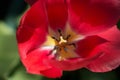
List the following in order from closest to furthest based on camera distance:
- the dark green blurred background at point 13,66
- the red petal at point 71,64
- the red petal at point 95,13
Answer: the red petal at point 71,64, the red petal at point 95,13, the dark green blurred background at point 13,66

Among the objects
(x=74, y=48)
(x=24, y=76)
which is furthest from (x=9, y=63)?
(x=74, y=48)

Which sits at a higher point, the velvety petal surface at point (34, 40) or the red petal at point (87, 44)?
the velvety petal surface at point (34, 40)

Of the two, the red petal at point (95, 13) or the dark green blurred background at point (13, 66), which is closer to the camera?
the red petal at point (95, 13)

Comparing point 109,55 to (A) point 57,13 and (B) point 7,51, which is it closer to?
(A) point 57,13

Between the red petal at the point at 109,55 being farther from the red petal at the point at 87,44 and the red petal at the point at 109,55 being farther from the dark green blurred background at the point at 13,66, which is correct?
the dark green blurred background at the point at 13,66

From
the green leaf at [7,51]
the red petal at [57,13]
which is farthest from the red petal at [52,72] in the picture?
the green leaf at [7,51]

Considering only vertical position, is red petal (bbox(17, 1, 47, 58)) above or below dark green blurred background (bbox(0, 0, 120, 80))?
above

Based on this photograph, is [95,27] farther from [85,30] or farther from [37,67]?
[37,67]

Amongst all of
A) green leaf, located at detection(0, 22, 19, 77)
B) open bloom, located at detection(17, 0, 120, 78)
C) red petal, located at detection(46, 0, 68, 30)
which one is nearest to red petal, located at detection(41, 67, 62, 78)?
open bloom, located at detection(17, 0, 120, 78)

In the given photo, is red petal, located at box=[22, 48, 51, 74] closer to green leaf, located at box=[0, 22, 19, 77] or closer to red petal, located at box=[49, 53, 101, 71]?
red petal, located at box=[49, 53, 101, 71]
